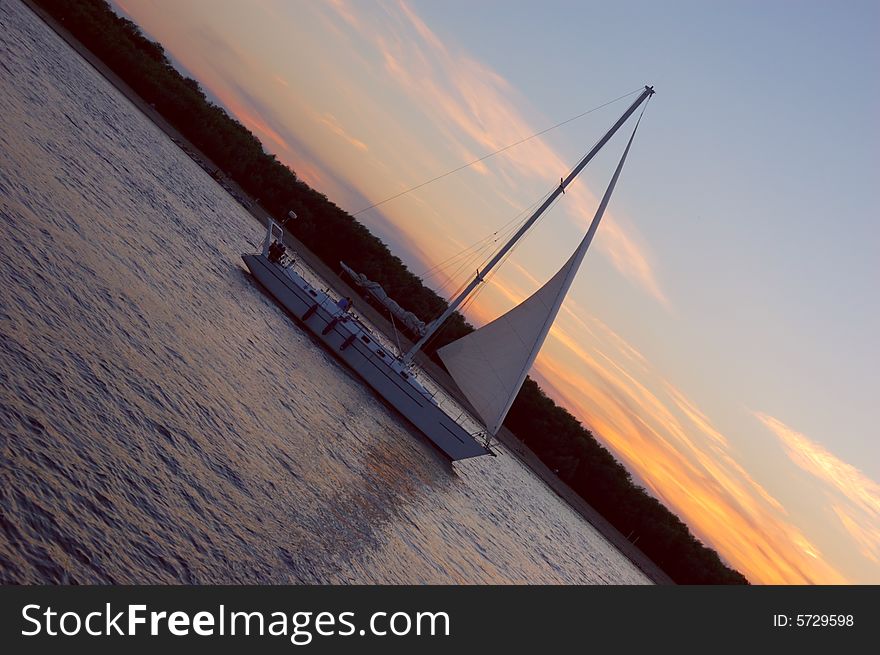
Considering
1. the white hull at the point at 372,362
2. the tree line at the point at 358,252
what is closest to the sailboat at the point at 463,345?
the white hull at the point at 372,362

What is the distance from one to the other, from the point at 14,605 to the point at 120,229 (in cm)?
3434

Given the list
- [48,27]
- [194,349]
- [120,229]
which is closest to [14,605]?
[194,349]

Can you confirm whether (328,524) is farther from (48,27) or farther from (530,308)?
(48,27)

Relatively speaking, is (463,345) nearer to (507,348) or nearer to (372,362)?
(507,348)

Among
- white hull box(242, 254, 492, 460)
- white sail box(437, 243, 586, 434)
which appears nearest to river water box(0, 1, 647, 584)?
white hull box(242, 254, 492, 460)

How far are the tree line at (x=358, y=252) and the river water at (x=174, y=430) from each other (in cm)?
6040

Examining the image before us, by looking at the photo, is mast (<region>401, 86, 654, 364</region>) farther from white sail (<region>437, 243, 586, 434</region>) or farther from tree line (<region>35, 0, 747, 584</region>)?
tree line (<region>35, 0, 747, 584</region>)

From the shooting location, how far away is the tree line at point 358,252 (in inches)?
4734

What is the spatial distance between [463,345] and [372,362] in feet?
21.3

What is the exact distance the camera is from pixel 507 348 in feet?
142

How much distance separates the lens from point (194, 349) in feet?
100

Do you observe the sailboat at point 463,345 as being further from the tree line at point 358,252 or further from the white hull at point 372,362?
the tree line at point 358,252

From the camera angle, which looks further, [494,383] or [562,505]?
[562,505]

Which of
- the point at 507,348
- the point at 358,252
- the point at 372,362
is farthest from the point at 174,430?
the point at 358,252
